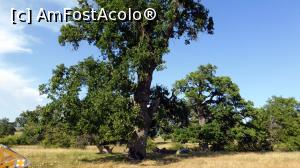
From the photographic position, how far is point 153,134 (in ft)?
122

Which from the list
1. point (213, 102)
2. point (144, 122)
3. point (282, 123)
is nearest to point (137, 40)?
point (144, 122)

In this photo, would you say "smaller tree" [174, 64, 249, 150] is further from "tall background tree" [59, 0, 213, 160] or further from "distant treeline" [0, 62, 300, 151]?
"tall background tree" [59, 0, 213, 160]

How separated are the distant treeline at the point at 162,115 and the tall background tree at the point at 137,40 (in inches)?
45.9

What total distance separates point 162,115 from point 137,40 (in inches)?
276

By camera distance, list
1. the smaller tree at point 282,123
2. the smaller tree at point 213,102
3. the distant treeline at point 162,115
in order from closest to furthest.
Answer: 1. the distant treeline at point 162,115
2. the smaller tree at point 213,102
3. the smaller tree at point 282,123

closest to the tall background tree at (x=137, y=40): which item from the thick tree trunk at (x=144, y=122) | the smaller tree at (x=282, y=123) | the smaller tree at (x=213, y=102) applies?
the thick tree trunk at (x=144, y=122)

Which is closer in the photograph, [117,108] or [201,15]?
[117,108]

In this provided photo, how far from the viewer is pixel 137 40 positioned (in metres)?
33.2

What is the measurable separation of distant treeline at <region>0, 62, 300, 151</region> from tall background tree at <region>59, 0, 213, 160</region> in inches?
45.9

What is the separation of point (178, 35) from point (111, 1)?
7.05 metres

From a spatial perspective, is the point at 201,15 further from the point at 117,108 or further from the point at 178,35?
the point at 117,108

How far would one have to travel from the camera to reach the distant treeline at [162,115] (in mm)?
29281

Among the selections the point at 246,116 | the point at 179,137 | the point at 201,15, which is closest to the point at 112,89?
the point at 201,15

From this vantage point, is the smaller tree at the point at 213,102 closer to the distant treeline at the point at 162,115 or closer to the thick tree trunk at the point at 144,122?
the distant treeline at the point at 162,115
